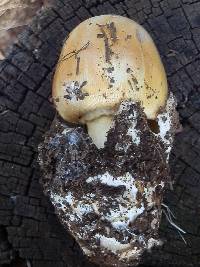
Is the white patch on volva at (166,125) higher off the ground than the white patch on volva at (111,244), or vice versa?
the white patch on volva at (166,125)

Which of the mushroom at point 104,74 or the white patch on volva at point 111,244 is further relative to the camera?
the white patch on volva at point 111,244

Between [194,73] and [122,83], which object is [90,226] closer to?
[122,83]

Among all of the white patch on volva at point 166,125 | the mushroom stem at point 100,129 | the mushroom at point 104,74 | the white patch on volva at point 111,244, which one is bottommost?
the white patch on volva at point 111,244

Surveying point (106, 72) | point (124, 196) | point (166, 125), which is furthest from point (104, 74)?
point (124, 196)

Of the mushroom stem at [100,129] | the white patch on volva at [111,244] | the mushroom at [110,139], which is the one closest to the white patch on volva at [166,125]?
the mushroom at [110,139]

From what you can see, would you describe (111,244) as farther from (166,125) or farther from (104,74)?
(104,74)

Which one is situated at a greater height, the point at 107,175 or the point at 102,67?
the point at 102,67

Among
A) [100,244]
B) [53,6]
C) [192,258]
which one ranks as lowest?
[192,258]

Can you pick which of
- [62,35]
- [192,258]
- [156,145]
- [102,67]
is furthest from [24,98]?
[192,258]

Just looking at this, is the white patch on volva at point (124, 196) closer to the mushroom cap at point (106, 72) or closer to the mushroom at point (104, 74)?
the mushroom at point (104, 74)
